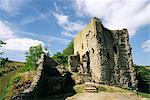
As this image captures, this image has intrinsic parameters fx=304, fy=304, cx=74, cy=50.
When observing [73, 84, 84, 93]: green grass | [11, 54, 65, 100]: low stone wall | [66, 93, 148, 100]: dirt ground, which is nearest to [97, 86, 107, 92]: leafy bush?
[73, 84, 84, 93]: green grass

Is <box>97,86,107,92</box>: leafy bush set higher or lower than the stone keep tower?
lower

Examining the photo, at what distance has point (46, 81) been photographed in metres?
36.7

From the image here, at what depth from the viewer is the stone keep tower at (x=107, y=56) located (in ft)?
146

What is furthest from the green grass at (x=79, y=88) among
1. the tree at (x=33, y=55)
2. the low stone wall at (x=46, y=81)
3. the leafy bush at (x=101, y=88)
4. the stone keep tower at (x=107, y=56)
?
the tree at (x=33, y=55)

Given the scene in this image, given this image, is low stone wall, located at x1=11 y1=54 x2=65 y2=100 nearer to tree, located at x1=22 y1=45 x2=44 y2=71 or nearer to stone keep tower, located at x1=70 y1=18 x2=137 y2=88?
stone keep tower, located at x1=70 y1=18 x2=137 y2=88

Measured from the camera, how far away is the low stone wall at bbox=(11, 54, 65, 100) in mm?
31281

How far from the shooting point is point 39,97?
33656mm

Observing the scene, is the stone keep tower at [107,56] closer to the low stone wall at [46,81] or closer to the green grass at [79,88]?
the green grass at [79,88]

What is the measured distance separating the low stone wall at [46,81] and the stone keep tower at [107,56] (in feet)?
21.6

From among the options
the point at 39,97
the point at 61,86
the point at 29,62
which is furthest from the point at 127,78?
the point at 29,62

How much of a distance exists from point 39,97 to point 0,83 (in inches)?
1465

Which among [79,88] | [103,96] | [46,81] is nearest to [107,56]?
[79,88]

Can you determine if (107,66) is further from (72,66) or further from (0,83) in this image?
(0,83)

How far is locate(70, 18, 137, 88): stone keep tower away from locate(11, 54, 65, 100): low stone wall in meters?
6.59
